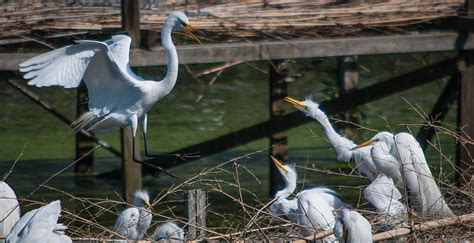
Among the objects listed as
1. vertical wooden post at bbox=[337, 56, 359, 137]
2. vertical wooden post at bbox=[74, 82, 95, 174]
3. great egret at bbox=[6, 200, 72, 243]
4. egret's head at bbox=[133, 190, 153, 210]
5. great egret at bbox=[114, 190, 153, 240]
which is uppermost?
great egret at bbox=[6, 200, 72, 243]

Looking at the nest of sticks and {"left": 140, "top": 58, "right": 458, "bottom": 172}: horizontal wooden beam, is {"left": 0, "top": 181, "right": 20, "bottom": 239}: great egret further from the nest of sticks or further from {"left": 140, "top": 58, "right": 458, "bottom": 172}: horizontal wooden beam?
{"left": 140, "top": 58, "right": 458, "bottom": 172}: horizontal wooden beam

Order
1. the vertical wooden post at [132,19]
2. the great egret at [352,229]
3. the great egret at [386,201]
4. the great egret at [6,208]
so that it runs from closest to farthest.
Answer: the great egret at [352,229] < the great egret at [6,208] < the great egret at [386,201] < the vertical wooden post at [132,19]

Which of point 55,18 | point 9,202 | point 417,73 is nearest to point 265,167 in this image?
point 417,73

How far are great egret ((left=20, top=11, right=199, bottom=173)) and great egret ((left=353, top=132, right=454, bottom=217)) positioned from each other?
1273mm

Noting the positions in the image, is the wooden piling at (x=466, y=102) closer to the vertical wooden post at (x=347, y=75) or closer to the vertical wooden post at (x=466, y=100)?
the vertical wooden post at (x=466, y=100)

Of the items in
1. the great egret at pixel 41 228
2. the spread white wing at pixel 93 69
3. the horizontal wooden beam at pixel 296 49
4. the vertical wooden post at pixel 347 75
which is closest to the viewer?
the great egret at pixel 41 228

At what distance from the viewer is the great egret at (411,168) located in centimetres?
619

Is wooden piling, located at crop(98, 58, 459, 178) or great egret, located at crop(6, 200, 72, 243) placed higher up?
great egret, located at crop(6, 200, 72, 243)

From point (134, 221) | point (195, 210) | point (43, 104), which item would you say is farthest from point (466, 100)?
point (43, 104)

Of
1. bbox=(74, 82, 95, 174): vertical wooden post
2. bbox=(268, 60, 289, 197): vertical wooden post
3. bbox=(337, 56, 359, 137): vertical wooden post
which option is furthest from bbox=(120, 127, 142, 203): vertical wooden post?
bbox=(337, 56, 359, 137): vertical wooden post

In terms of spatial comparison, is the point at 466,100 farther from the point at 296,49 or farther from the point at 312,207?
the point at 312,207

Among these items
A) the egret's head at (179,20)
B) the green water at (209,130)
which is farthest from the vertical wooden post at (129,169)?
the egret's head at (179,20)

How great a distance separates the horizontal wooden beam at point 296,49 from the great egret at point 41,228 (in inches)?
94.5

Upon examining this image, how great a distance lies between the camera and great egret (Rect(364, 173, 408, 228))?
572 cm
